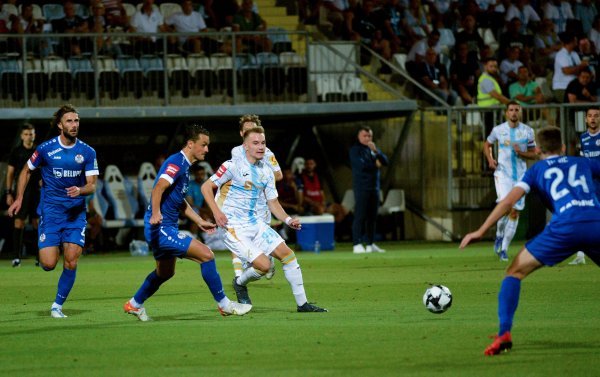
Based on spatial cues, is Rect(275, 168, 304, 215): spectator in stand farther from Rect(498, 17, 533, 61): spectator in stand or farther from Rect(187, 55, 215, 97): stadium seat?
Rect(498, 17, 533, 61): spectator in stand

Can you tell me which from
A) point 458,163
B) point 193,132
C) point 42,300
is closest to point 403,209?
point 458,163

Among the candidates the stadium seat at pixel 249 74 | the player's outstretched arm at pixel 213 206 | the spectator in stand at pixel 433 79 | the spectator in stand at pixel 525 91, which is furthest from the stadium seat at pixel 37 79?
the player's outstretched arm at pixel 213 206

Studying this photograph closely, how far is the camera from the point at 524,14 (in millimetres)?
28906

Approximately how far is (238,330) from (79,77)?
1275 centimetres

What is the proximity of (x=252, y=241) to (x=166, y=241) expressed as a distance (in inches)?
43.6

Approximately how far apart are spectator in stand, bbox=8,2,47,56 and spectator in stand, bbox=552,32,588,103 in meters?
11.0

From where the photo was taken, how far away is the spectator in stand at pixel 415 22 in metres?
26.8

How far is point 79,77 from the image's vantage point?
22.2 m

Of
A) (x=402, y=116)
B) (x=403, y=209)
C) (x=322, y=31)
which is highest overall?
(x=322, y=31)

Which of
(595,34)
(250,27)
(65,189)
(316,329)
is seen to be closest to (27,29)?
(250,27)

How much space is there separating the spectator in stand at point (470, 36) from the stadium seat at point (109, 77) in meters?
8.38

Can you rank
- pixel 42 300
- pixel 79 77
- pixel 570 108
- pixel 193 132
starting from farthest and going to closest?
pixel 570 108
pixel 79 77
pixel 42 300
pixel 193 132

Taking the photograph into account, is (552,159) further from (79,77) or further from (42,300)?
(79,77)

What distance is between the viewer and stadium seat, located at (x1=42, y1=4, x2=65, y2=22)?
23.8 meters
